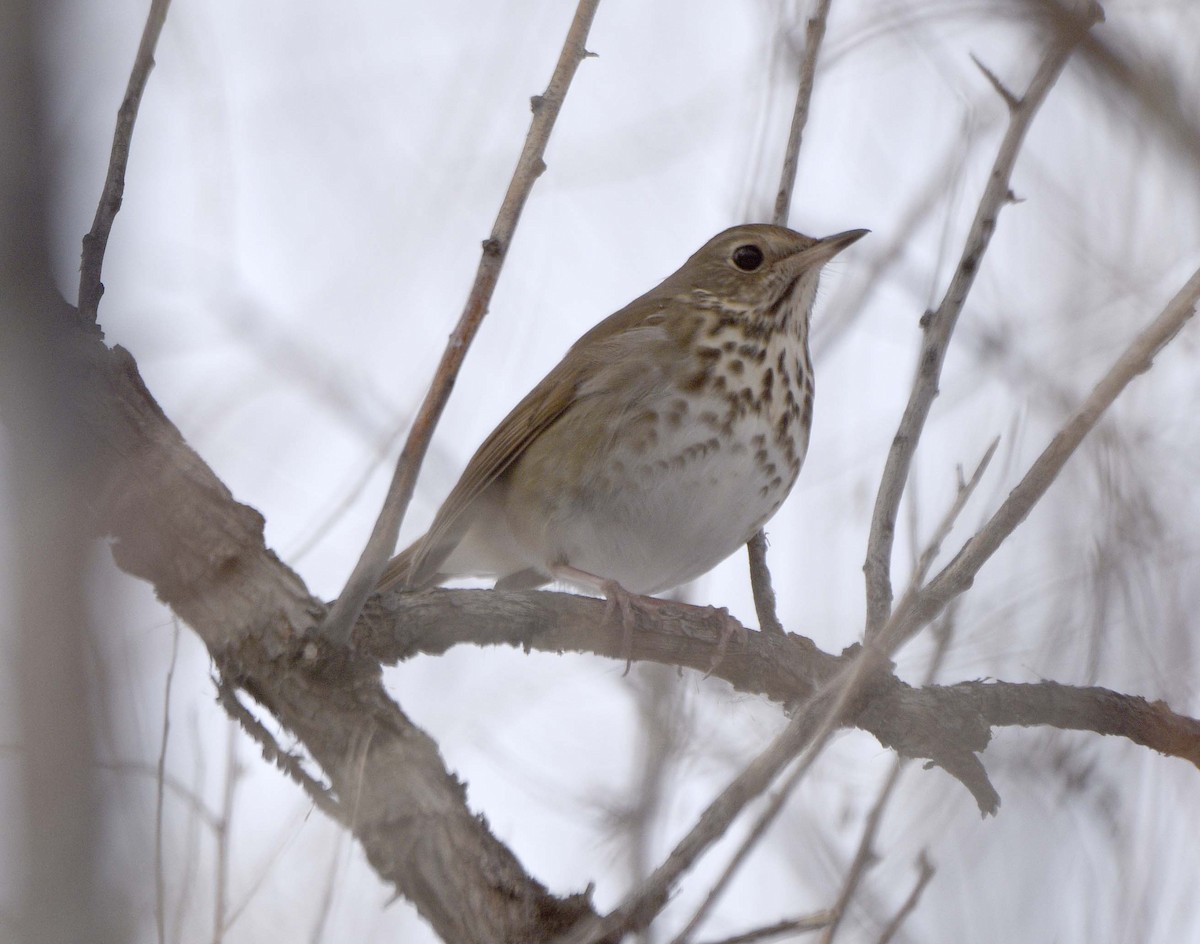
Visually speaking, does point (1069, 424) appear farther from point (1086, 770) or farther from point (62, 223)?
point (62, 223)

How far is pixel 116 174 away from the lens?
9.95ft

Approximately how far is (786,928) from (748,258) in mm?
3468

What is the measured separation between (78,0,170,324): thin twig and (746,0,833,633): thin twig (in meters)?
2.07

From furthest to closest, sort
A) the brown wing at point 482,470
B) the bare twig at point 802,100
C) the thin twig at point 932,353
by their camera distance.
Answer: the brown wing at point 482,470 → the bare twig at point 802,100 → the thin twig at point 932,353

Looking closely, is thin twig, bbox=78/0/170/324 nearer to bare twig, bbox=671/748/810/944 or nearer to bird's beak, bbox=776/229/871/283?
bare twig, bbox=671/748/810/944

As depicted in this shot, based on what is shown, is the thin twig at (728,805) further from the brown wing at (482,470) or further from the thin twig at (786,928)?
the brown wing at (482,470)

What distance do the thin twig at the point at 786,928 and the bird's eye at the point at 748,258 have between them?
340cm

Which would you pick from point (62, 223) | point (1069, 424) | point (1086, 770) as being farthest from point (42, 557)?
point (1086, 770)

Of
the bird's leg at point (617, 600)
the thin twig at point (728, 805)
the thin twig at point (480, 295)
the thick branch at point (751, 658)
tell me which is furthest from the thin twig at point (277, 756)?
the bird's leg at point (617, 600)

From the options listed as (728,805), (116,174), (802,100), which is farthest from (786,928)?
(802,100)

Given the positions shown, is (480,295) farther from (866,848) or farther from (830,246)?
(830,246)

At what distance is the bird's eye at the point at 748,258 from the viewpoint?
541 cm

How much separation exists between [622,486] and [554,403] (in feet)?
1.68

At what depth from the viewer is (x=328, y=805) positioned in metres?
3.05
